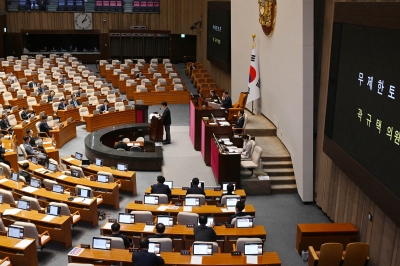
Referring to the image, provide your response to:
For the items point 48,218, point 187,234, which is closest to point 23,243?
point 48,218

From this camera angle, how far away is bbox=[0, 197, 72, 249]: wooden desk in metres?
10.4

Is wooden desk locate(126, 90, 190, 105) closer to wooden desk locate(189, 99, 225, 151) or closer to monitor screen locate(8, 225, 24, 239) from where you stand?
wooden desk locate(189, 99, 225, 151)

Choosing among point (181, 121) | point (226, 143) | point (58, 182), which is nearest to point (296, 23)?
point (226, 143)

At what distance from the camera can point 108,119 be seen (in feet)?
65.3

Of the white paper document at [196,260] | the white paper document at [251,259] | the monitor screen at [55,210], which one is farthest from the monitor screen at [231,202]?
the monitor screen at [55,210]

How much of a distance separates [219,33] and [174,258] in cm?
1672

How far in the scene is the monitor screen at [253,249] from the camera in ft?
29.1

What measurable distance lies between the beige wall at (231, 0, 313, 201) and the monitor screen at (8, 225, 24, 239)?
21.7 feet

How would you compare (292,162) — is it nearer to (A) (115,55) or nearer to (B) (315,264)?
(B) (315,264)

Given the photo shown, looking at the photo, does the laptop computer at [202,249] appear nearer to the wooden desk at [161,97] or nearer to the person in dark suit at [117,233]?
the person in dark suit at [117,233]

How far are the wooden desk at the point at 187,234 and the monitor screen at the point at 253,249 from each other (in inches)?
34.5

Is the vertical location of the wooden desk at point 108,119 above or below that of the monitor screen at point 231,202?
below

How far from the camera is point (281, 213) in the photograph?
12.7 m

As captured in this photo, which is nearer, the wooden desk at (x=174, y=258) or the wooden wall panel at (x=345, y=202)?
the wooden desk at (x=174, y=258)
